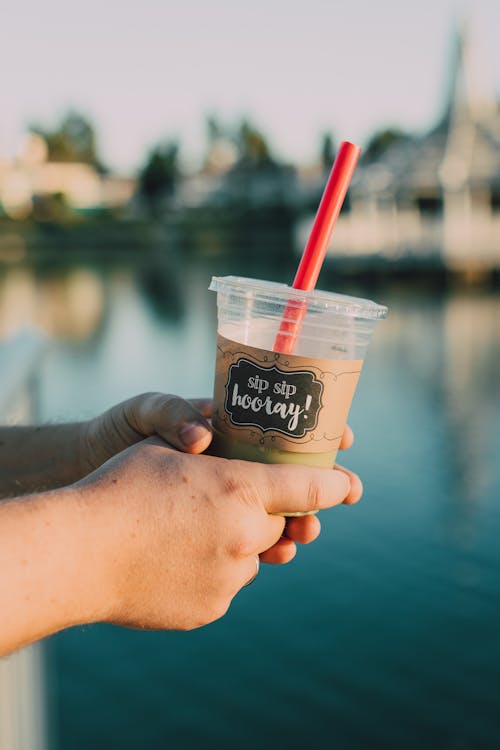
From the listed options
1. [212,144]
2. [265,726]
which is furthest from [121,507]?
[212,144]

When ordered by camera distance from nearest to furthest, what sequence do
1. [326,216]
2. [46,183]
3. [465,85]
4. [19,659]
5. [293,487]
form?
1. [293,487]
2. [326,216]
3. [19,659]
4. [465,85]
5. [46,183]

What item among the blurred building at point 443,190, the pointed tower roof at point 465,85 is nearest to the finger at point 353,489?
the blurred building at point 443,190

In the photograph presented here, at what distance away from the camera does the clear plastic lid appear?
131 centimetres

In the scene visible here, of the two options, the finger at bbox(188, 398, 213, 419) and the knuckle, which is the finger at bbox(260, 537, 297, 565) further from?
the finger at bbox(188, 398, 213, 419)

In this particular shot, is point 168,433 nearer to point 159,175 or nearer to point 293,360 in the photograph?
point 293,360

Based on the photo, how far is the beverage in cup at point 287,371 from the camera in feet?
4.23

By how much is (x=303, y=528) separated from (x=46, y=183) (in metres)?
70.5

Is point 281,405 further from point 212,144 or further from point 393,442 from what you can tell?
point 212,144

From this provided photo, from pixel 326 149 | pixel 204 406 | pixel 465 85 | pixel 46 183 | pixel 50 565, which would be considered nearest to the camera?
pixel 50 565

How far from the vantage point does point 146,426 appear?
1.40 metres

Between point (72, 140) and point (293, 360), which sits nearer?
point (293, 360)

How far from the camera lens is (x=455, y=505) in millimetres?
9047

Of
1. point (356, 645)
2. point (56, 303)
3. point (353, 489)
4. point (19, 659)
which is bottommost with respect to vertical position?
point (56, 303)

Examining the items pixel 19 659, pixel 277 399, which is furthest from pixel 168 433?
pixel 19 659
